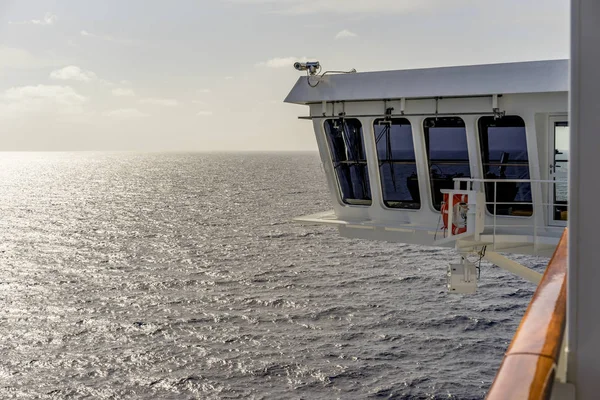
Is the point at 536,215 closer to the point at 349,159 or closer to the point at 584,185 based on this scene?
the point at 349,159

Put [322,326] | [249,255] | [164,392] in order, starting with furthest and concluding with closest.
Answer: [249,255] → [322,326] → [164,392]

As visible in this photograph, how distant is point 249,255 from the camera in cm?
5256

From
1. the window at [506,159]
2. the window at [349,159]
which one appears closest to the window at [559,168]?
the window at [506,159]

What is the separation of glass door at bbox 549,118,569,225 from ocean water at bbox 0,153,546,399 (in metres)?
8.48

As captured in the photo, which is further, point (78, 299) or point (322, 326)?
point (78, 299)

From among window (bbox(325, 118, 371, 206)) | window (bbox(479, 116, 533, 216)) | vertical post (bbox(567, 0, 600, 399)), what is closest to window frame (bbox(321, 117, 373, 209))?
window (bbox(325, 118, 371, 206))

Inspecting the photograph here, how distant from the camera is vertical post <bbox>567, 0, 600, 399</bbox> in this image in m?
2.18

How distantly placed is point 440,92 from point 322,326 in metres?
17.4

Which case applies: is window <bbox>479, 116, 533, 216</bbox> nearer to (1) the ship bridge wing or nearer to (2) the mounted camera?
(1) the ship bridge wing

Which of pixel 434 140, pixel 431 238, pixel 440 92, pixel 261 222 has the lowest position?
pixel 261 222

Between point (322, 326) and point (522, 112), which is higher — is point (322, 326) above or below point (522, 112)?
below

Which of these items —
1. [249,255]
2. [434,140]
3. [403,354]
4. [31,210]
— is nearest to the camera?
[434,140]

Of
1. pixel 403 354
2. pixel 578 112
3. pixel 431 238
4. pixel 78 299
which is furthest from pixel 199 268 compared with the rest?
pixel 578 112

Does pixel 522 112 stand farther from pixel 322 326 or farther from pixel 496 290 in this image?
pixel 496 290
